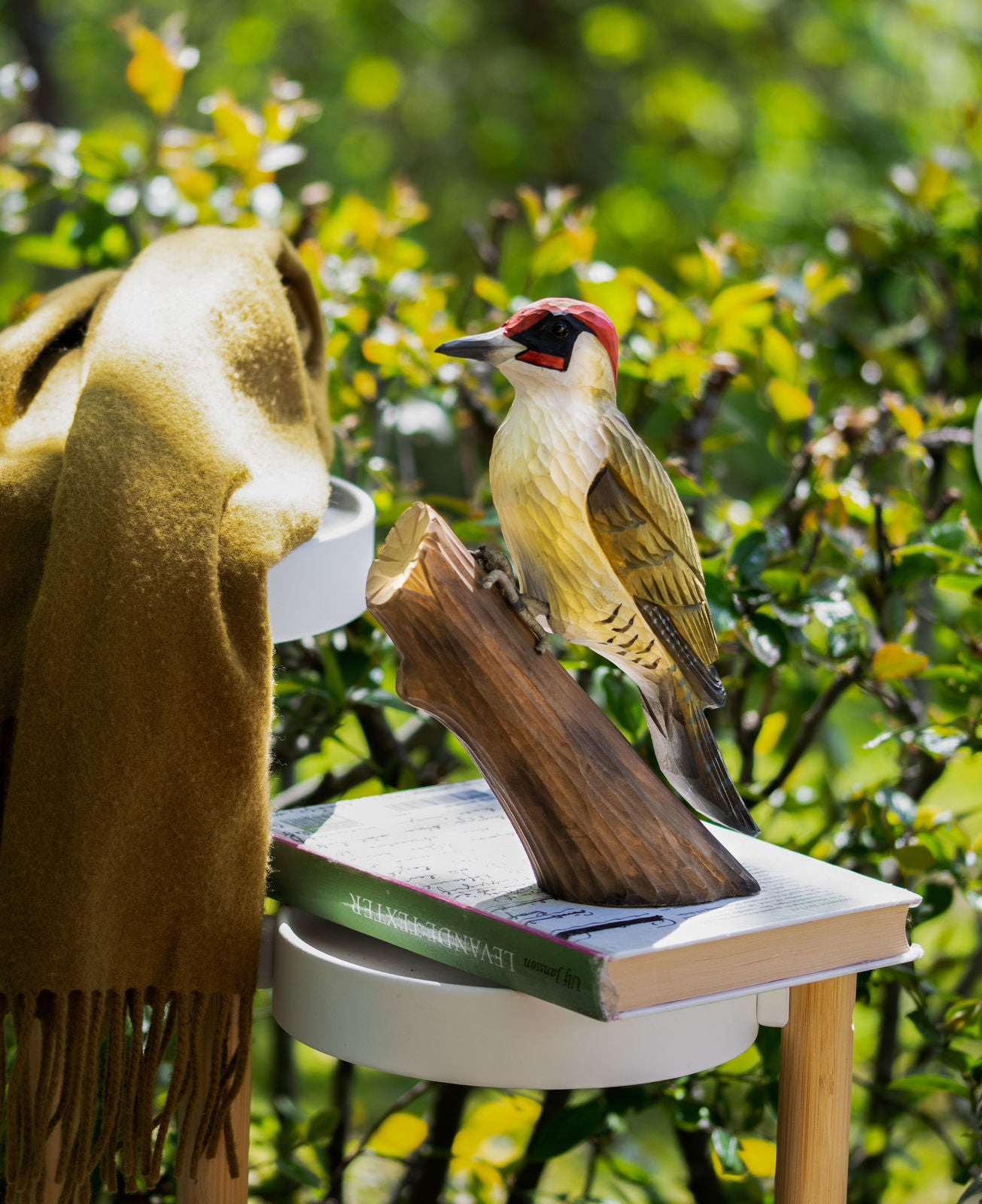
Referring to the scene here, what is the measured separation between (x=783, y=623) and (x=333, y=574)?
0.38 meters

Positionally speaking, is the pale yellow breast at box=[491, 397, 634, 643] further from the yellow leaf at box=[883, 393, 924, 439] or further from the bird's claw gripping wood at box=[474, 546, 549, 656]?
the yellow leaf at box=[883, 393, 924, 439]

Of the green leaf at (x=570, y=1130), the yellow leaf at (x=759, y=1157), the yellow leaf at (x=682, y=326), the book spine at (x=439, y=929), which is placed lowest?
the yellow leaf at (x=759, y=1157)

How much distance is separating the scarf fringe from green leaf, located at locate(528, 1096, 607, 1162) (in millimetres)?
315

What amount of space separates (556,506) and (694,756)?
7.6 inches

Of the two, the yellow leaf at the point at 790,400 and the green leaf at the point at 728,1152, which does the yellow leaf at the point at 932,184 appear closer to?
the yellow leaf at the point at 790,400

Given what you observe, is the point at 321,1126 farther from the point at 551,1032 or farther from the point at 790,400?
the point at 790,400

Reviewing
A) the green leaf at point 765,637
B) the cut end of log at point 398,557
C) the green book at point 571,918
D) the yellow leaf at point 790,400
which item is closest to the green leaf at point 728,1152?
the green book at point 571,918

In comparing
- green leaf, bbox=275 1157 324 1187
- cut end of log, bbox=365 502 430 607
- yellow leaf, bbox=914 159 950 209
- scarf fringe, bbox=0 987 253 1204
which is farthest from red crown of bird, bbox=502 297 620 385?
yellow leaf, bbox=914 159 950 209

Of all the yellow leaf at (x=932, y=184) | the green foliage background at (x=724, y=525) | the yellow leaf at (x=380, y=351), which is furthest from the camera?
the yellow leaf at (x=932, y=184)

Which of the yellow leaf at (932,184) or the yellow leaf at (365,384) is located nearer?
the yellow leaf at (365,384)

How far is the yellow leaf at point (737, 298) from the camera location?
48.5 inches

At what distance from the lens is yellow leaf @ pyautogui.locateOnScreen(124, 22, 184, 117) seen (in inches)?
53.9

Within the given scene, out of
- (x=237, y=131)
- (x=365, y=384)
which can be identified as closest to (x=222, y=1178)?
(x=365, y=384)

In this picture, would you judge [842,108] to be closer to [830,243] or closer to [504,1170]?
[830,243]
